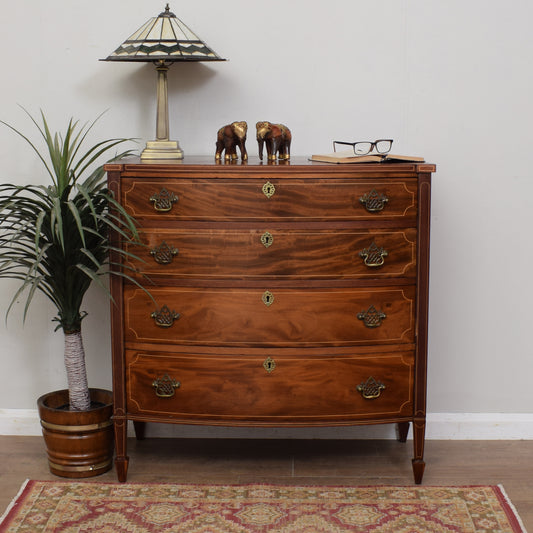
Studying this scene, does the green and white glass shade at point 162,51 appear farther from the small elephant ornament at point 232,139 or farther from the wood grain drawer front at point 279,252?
the wood grain drawer front at point 279,252

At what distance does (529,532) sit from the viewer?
7.82 feet

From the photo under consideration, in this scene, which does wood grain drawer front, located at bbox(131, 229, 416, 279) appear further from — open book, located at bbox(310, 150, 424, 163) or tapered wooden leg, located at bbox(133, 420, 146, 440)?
tapered wooden leg, located at bbox(133, 420, 146, 440)

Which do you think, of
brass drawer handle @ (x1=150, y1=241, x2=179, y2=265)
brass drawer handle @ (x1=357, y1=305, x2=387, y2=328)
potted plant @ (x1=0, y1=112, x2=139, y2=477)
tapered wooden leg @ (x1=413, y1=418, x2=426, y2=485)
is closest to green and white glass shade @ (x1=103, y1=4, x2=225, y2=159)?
potted plant @ (x1=0, y1=112, x2=139, y2=477)

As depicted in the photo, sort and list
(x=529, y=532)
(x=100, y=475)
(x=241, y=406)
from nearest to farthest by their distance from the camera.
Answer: (x=529, y=532), (x=241, y=406), (x=100, y=475)

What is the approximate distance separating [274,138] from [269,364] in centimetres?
76

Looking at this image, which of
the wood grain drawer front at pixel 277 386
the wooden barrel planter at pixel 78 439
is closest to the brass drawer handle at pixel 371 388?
the wood grain drawer front at pixel 277 386

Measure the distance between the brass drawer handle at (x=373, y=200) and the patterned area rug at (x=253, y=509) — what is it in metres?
0.96

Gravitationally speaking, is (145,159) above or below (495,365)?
above

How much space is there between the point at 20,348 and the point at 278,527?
1372 mm

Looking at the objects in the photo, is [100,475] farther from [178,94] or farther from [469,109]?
[469,109]

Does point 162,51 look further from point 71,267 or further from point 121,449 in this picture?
point 121,449

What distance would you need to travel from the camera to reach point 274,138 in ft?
8.70

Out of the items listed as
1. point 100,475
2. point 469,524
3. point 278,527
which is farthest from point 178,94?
point 469,524

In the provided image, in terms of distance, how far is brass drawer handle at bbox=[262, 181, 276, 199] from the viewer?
249 centimetres
